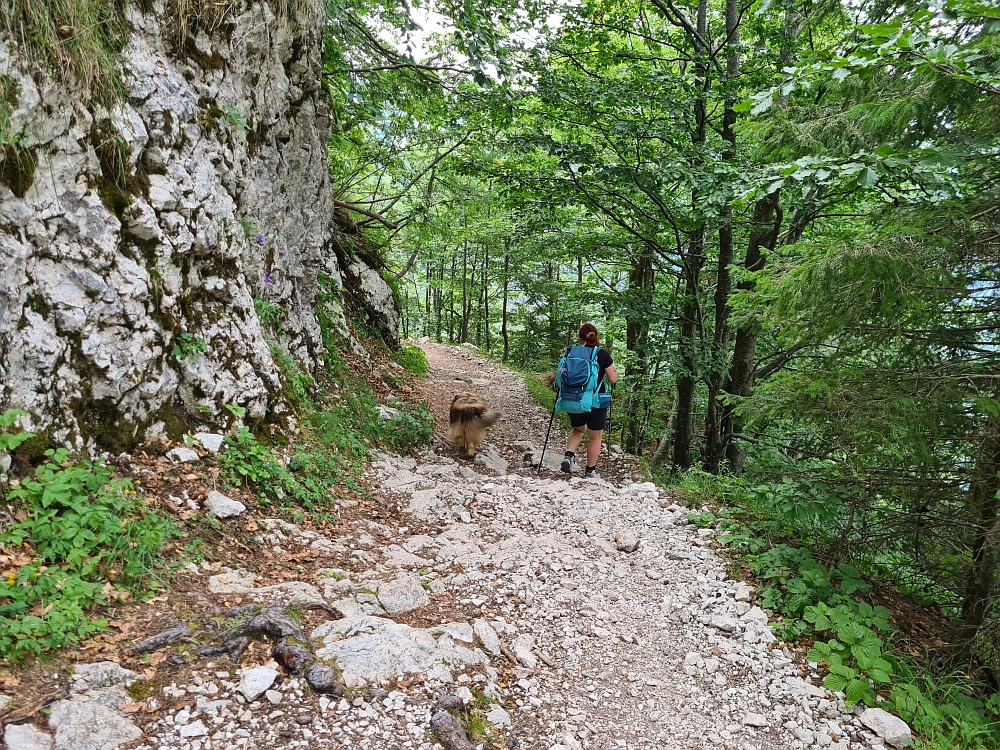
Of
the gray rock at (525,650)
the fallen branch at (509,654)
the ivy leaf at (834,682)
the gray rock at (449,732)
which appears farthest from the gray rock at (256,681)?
the ivy leaf at (834,682)

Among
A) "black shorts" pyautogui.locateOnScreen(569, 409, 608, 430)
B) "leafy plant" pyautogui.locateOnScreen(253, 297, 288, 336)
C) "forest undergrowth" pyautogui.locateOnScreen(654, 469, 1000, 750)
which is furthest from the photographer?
"black shorts" pyautogui.locateOnScreen(569, 409, 608, 430)

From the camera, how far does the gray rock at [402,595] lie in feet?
12.7

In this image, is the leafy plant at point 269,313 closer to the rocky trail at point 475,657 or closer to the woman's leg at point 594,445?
the rocky trail at point 475,657

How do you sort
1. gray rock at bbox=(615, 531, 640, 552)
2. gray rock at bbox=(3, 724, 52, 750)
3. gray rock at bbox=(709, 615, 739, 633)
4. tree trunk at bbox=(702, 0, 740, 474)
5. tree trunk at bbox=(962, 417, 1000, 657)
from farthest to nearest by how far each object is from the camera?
tree trunk at bbox=(702, 0, 740, 474)
gray rock at bbox=(615, 531, 640, 552)
gray rock at bbox=(709, 615, 739, 633)
tree trunk at bbox=(962, 417, 1000, 657)
gray rock at bbox=(3, 724, 52, 750)

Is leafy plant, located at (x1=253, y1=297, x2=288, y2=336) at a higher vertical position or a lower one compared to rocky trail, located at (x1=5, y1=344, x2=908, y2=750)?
higher

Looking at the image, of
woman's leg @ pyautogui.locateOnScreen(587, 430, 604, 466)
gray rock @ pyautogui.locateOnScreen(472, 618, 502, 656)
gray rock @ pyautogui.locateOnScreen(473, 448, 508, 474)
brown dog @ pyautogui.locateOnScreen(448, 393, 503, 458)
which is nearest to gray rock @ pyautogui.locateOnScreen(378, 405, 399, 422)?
brown dog @ pyautogui.locateOnScreen(448, 393, 503, 458)

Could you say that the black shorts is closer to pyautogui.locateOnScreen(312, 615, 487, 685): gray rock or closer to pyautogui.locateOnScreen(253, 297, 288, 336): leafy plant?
pyautogui.locateOnScreen(253, 297, 288, 336): leafy plant

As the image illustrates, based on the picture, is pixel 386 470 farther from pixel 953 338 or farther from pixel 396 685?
pixel 953 338

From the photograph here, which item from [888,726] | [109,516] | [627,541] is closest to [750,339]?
[627,541]

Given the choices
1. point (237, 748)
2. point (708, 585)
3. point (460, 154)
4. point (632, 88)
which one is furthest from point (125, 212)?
point (460, 154)

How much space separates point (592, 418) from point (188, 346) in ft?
17.7

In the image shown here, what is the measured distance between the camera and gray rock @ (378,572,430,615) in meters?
3.87

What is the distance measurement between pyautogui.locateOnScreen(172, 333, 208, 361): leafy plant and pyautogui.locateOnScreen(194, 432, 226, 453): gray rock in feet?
2.32

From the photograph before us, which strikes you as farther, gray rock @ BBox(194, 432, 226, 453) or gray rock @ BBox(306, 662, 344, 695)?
gray rock @ BBox(194, 432, 226, 453)
